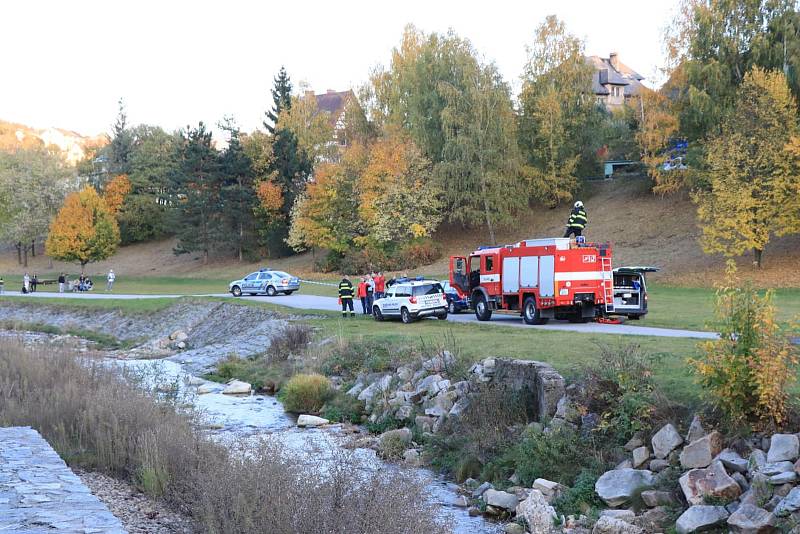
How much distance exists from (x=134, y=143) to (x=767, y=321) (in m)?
92.8

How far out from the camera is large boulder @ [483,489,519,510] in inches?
487

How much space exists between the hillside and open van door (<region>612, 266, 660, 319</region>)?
15.8m

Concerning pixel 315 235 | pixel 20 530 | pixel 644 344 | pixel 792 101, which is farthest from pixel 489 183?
pixel 20 530

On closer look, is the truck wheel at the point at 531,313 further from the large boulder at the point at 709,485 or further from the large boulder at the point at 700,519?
the large boulder at the point at 700,519

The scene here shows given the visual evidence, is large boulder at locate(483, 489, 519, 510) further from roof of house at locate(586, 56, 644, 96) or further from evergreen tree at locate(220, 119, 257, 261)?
roof of house at locate(586, 56, 644, 96)

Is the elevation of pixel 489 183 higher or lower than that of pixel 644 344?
higher

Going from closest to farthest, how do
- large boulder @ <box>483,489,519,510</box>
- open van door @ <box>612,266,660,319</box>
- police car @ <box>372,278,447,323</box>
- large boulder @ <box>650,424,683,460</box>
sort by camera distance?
1. large boulder @ <box>650,424,683,460</box>
2. large boulder @ <box>483,489,519,510</box>
3. open van door @ <box>612,266,660,319</box>
4. police car @ <box>372,278,447,323</box>

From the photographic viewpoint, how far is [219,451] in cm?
1168

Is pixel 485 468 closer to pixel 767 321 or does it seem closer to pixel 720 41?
pixel 767 321

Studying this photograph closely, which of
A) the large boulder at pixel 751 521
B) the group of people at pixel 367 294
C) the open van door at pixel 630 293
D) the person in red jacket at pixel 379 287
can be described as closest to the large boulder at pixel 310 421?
the large boulder at pixel 751 521

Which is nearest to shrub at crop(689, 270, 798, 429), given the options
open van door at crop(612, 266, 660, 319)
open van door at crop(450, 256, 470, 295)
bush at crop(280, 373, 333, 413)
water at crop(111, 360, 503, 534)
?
water at crop(111, 360, 503, 534)

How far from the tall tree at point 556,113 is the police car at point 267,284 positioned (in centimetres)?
2306

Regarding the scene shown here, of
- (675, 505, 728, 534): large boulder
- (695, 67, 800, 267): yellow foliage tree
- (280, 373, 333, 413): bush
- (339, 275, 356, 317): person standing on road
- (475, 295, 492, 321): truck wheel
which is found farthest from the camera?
(695, 67, 800, 267): yellow foliage tree

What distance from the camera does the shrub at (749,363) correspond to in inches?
426
